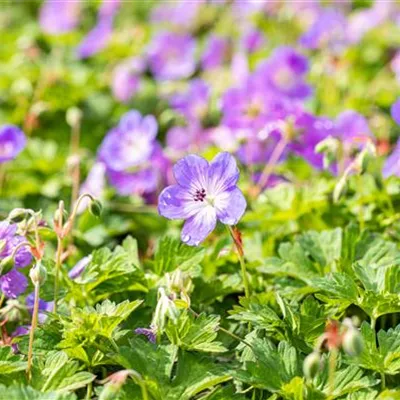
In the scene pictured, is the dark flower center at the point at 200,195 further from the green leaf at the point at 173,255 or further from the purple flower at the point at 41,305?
the purple flower at the point at 41,305

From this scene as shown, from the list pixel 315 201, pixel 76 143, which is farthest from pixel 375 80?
pixel 315 201

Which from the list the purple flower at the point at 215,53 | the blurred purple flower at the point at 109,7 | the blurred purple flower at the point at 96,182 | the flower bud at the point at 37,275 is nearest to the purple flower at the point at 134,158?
the blurred purple flower at the point at 96,182

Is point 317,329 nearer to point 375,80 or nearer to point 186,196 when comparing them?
point 186,196

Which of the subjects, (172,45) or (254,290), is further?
(172,45)

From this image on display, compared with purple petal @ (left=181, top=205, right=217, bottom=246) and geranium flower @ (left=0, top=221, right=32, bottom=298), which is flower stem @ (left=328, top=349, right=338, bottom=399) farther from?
geranium flower @ (left=0, top=221, right=32, bottom=298)

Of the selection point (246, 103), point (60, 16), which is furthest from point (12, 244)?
point (60, 16)

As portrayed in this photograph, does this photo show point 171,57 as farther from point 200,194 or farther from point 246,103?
point 200,194
